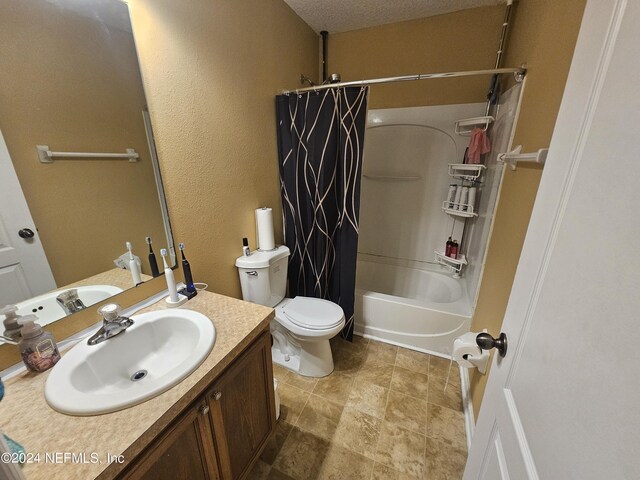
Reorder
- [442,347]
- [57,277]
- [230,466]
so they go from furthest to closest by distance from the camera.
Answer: [442,347], [230,466], [57,277]

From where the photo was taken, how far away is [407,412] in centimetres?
154

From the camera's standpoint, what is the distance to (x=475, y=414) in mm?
1383

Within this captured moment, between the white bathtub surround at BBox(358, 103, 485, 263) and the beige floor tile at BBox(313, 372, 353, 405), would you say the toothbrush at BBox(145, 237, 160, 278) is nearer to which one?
the beige floor tile at BBox(313, 372, 353, 405)

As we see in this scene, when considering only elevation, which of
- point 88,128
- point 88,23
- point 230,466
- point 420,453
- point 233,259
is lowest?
point 420,453

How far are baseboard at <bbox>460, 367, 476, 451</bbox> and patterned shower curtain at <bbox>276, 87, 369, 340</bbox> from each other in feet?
2.63

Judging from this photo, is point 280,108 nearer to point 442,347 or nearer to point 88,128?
point 88,128

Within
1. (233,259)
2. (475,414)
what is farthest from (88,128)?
(475,414)

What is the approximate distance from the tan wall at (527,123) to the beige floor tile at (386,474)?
50 centimetres

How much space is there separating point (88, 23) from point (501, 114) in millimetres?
2131

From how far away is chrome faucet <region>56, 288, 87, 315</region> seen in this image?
2.96 feet

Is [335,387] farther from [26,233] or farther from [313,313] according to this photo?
[26,233]

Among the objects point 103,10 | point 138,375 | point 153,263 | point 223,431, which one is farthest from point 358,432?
point 103,10

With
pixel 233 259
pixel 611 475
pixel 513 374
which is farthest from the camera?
pixel 233 259

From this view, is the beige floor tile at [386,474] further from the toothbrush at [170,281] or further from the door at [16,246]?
the door at [16,246]
